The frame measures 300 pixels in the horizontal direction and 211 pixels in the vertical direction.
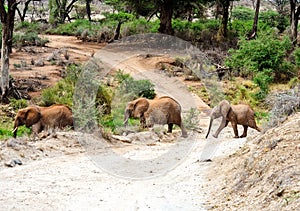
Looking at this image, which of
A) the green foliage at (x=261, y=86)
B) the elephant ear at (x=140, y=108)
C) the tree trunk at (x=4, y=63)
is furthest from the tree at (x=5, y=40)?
the green foliage at (x=261, y=86)

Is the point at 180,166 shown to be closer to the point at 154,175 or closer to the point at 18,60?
the point at 154,175

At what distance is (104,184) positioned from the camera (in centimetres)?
869

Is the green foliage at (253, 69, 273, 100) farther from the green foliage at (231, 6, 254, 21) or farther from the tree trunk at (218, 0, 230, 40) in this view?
the green foliage at (231, 6, 254, 21)

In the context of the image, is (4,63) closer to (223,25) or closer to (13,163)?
(13,163)

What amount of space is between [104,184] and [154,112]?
16.8ft

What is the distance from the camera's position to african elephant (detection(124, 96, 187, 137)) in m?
13.6

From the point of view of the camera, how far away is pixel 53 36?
129 feet

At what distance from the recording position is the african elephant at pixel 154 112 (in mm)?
13602

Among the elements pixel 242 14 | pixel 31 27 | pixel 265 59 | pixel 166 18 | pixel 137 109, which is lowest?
pixel 137 109

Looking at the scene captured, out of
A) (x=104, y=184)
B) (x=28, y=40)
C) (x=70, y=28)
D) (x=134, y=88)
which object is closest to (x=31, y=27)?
(x=70, y=28)

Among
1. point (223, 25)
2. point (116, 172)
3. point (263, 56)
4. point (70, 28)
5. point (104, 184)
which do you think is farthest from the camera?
point (70, 28)

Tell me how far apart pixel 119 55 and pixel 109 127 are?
A: 15813 mm

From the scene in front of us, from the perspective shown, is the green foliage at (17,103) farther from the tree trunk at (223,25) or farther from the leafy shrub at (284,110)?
the tree trunk at (223,25)

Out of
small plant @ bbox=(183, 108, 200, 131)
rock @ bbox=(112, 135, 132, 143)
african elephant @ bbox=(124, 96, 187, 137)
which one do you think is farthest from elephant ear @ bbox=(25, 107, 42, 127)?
small plant @ bbox=(183, 108, 200, 131)
